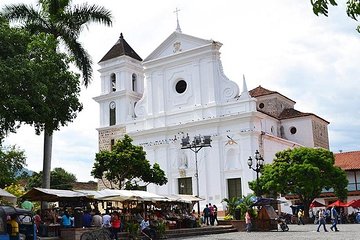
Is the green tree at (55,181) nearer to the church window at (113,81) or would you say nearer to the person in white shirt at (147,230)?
the church window at (113,81)

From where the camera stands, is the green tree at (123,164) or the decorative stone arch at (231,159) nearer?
the green tree at (123,164)

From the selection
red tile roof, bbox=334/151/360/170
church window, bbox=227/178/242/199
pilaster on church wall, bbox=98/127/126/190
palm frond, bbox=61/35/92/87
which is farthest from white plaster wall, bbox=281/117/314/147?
palm frond, bbox=61/35/92/87

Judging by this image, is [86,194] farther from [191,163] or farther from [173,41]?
[173,41]

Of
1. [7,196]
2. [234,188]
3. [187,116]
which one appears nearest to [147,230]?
[7,196]

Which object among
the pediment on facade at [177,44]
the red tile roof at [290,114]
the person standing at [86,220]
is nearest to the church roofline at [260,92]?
the red tile roof at [290,114]

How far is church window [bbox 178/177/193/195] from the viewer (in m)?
44.4

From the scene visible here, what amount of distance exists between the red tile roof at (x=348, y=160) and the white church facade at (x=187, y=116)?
4.68 m

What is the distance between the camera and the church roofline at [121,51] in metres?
51.6

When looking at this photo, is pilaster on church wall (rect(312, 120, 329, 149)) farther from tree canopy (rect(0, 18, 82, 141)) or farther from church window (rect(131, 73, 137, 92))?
tree canopy (rect(0, 18, 82, 141))

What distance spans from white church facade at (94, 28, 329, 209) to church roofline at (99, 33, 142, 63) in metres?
0.15

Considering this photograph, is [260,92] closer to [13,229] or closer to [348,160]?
[348,160]

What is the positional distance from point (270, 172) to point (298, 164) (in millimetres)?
2199

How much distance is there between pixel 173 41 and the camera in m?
46.6

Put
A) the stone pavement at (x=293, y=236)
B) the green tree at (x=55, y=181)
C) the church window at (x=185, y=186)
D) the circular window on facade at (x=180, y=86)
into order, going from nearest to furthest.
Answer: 1. the stone pavement at (x=293, y=236)
2. the church window at (x=185, y=186)
3. the circular window on facade at (x=180, y=86)
4. the green tree at (x=55, y=181)
